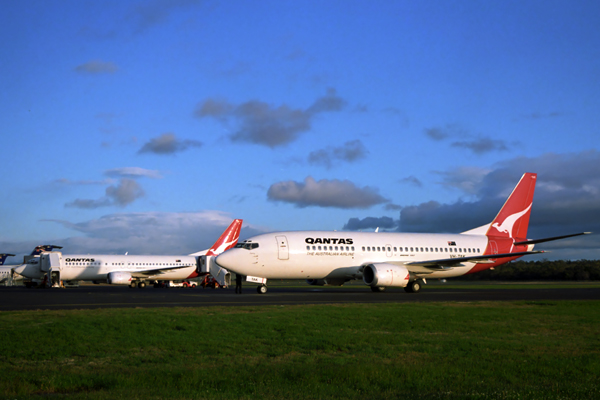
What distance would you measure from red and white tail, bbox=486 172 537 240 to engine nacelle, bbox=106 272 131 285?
125ft

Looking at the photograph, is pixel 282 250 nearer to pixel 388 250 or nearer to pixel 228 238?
pixel 388 250

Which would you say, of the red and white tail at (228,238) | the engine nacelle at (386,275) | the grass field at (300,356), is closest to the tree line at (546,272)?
the red and white tail at (228,238)

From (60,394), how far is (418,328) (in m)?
8.85

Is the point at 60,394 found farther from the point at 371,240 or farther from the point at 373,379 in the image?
the point at 371,240

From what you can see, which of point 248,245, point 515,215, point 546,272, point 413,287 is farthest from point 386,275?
point 546,272

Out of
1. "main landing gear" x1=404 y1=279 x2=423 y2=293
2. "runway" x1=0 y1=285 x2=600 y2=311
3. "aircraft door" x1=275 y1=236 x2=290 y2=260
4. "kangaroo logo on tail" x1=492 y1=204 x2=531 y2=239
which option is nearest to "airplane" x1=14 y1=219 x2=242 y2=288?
"aircraft door" x1=275 y1=236 x2=290 y2=260

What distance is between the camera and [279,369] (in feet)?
27.7

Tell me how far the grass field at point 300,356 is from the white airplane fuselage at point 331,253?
1638cm

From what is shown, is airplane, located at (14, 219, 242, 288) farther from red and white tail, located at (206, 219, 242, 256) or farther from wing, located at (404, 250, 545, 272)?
wing, located at (404, 250, 545, 272)

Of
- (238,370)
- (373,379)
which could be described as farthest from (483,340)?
(238,370)

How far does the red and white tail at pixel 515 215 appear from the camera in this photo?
135 feet

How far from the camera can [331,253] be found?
34031 mm

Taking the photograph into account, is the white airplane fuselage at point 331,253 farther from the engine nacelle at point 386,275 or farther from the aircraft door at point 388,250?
the engine nacelle at point 386,275

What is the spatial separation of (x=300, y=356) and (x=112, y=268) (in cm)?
5440
